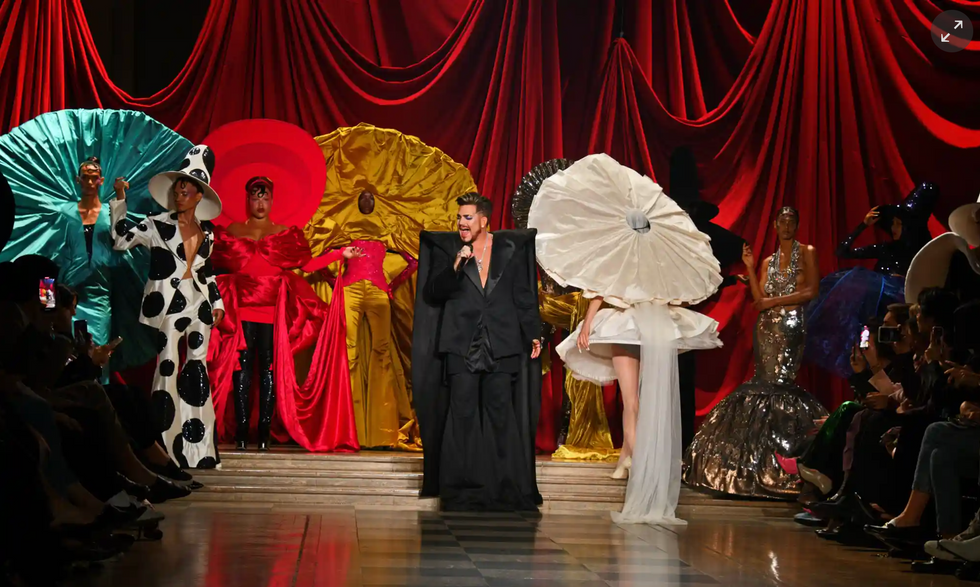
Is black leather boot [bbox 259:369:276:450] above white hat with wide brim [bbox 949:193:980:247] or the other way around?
the other way around

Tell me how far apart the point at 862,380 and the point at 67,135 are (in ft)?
16.6

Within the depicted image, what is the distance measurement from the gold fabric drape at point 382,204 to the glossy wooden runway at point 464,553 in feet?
6.11

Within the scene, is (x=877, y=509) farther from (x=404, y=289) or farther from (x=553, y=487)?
(x=404, y=289)

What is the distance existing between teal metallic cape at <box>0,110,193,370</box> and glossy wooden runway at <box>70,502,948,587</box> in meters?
1.65

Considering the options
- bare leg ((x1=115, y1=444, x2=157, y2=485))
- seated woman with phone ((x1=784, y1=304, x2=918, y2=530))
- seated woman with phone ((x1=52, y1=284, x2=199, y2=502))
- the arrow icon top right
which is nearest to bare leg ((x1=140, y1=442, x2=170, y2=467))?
seated woman with phone ((x1=52, y1=284, x2=199, y2=502))

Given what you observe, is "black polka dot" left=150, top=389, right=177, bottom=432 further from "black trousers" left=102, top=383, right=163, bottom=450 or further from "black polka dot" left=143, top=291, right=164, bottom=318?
"black trousers" left=102, top=383, right=163, bottom=450

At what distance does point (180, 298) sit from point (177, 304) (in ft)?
0.14

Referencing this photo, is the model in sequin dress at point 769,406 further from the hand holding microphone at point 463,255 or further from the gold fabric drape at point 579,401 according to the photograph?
the hand holding microphone at point 463,255

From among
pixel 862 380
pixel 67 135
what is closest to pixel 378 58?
pixel 67 135

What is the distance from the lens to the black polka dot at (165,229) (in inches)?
298

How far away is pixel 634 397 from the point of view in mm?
7398

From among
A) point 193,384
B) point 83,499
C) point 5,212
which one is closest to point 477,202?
point 193,384

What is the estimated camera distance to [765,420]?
7730 mm

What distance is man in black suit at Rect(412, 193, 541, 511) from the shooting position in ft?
23.1
